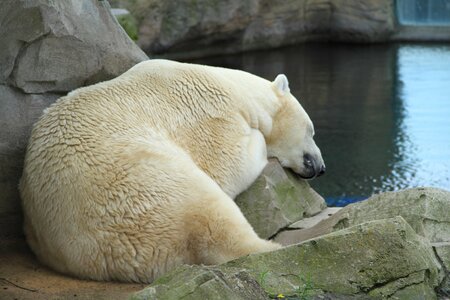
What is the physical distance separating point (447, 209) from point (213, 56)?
10651 mm

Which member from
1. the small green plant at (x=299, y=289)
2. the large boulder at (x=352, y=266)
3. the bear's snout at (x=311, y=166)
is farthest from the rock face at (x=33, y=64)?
the small green plant at (x=299, y=289)

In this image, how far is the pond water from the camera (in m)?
8.66

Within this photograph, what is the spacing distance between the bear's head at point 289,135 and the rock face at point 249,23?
25.9ft

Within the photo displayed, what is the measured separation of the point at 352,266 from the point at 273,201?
5.78 feet

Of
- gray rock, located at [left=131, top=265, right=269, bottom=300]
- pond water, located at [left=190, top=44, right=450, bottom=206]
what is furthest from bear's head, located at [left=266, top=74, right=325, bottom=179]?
pond water, located at [left=190, top=44, right=450, bottom=206]

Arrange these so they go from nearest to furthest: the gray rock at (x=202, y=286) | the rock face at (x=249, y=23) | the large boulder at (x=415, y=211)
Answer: the gray rock at (x=202, y=286)
the large boulder at (x=415, y=211)
the rock face at (x=249, y=23)

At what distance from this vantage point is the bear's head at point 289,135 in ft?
16.9

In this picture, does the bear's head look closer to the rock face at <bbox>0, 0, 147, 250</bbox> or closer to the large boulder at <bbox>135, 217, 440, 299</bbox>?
the rock face at <bbox>0, 0, 147, 250</bbox>

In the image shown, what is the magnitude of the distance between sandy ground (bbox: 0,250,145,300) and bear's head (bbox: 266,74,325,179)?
5.48 ft

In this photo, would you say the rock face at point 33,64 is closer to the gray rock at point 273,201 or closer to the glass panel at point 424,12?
the gray rock at point 273,201

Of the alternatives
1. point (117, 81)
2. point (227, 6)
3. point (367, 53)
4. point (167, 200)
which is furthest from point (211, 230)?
point (367, 53)

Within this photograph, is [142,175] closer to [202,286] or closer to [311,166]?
[202,286]

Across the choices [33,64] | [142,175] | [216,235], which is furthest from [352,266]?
[33,64]

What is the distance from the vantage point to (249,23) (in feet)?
48.9
